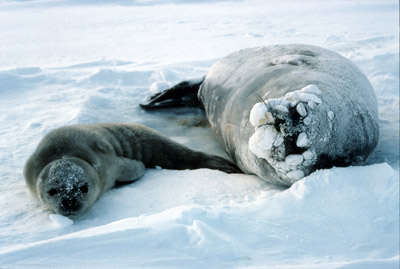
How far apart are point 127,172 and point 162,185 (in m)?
0.37

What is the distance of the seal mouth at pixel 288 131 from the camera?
1811 mm

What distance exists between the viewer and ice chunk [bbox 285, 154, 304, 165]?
187 cm

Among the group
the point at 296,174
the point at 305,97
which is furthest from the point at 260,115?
the point at 296,174

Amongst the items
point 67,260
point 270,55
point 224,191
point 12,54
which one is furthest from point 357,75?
point 12,54

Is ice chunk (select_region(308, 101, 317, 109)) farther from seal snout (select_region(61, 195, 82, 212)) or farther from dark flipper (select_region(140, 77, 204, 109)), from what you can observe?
dark flipper (select_region(140, 77, 204, 109))

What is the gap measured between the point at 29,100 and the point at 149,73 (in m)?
1.60

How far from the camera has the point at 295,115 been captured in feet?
6.00

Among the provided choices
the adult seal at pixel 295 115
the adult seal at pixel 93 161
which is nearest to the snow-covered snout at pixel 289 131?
the adult seal at pixel 295 115

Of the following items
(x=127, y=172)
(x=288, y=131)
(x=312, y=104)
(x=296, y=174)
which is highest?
(x=312, y=104)

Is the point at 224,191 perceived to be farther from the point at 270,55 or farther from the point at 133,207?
the point at 270,55

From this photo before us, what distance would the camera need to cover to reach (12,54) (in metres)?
4.59

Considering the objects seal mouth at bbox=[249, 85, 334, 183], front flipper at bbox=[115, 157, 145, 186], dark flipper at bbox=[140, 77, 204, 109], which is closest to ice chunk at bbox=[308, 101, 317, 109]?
seal mouth at bbox=[249, 85, 334, 183]

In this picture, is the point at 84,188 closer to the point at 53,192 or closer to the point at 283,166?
the point at 53,192

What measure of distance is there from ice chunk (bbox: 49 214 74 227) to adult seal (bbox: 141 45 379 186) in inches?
39.9
